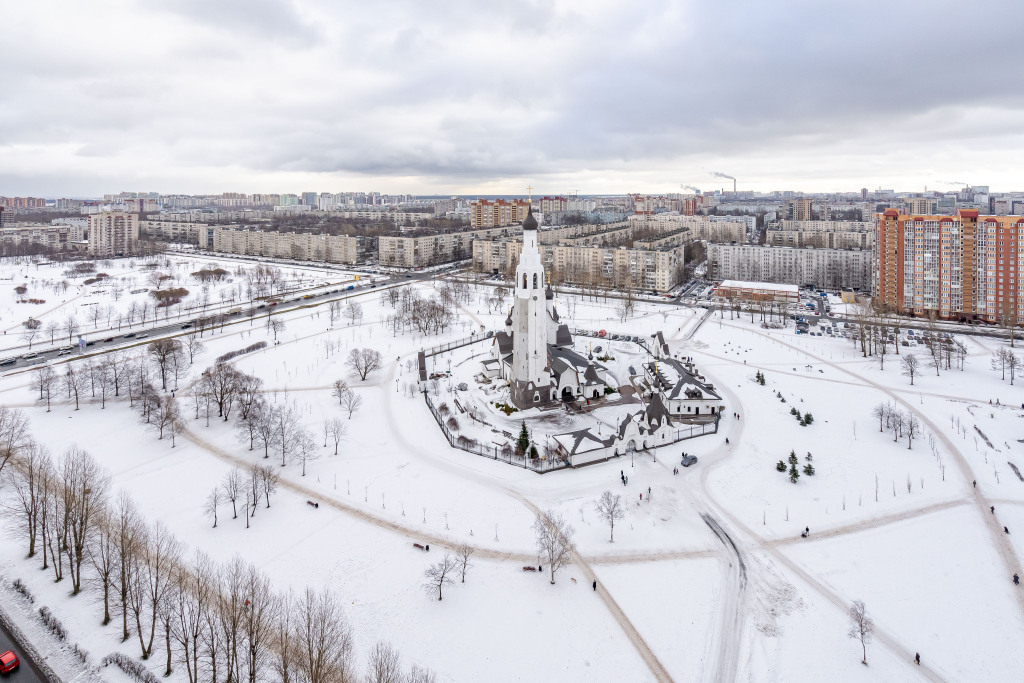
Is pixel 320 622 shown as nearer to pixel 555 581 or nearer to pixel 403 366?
pixel 555 581

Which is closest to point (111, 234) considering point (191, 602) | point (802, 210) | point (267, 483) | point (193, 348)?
point (193, 348)

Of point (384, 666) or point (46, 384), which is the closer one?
point (384, 666)

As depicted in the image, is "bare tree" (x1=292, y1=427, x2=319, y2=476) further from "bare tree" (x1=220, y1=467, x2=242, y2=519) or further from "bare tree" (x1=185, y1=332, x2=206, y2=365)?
"bare tree" (x1=185, y1=332, x2=206, y2=365)

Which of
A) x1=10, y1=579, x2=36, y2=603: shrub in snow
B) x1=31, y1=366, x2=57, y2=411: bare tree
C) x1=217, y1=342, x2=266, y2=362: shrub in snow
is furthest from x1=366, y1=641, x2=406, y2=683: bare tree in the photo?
x1=217, y1=342, x2=266, y2=362: shrub in snow

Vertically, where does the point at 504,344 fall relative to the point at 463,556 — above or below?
above

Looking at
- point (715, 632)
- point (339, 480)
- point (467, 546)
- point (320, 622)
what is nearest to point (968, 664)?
point (715, 632)

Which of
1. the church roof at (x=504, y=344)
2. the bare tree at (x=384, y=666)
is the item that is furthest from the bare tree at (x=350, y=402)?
the bare tree at (x=384, y=666)

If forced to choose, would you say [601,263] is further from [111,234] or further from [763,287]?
[111,234]
